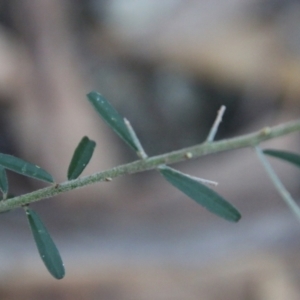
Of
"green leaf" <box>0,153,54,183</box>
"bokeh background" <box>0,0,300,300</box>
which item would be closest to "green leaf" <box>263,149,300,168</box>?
"green leaf" <box>0,153,54,183</box>

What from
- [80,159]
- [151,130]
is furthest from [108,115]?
[151,130]

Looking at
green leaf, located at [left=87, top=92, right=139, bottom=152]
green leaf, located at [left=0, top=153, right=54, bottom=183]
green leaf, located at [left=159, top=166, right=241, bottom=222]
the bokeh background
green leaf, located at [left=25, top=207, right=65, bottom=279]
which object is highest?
the bokeh background

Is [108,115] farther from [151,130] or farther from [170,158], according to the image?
[151,130]

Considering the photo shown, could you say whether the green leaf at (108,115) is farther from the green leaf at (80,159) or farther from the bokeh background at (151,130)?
the bokeh background at (151,130)

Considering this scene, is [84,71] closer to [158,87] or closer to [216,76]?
[158,87]

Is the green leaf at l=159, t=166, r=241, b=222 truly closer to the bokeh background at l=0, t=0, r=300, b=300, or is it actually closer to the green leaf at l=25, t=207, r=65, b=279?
the green leaf at l=25, t=207, r=65, b=279

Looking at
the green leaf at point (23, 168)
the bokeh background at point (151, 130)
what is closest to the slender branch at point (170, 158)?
the green leaf at point (23, 168)

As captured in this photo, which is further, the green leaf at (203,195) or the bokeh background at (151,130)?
the bokeh background at (151,130)

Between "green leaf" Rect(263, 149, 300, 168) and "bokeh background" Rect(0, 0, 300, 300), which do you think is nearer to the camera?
"green leaf" Rect(263, 149, 300, 168)
